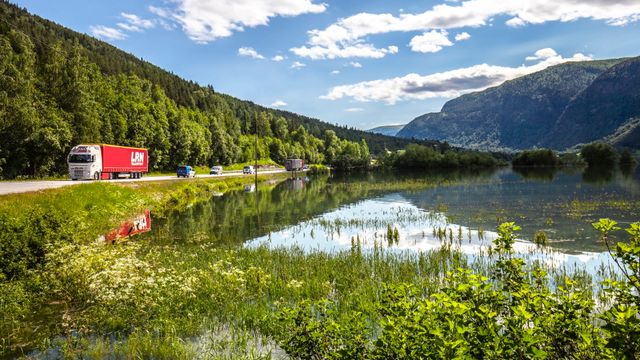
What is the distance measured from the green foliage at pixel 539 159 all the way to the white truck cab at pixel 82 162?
576ft

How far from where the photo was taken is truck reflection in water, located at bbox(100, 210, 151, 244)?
3145 centimetres

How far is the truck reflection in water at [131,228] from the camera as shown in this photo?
31.5 metres

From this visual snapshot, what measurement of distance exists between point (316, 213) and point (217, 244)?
21.4 m

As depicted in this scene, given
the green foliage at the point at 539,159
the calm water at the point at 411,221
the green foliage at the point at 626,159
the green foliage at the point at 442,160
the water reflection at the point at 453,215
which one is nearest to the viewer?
the calm water at the point at 411,221

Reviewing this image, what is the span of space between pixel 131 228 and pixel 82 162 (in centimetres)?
2882

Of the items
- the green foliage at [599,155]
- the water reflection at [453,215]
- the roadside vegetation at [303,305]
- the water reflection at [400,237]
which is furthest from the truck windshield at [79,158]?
the green foliage at [599,155]

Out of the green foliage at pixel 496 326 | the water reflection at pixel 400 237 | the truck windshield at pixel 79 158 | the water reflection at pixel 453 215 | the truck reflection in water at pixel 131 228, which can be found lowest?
the water reflection at pixel 400 237

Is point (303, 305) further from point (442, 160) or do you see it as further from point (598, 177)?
point (442, 160)

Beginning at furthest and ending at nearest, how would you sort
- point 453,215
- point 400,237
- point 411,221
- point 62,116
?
point 62,116, point 453,215, point 411,221, point 400,237

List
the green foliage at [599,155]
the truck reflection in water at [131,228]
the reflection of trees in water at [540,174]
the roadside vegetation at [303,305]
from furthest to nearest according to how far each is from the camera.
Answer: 1. the green foliage at [599,155]
2. the reflection of trees in water at [540,174]
3. the truck reflection in water at [131,228]
4. the roadside vegetation at [303,305]

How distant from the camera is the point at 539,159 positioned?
178m

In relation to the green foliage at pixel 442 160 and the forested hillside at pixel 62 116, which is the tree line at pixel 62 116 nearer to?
the forested hillside at pixel 62 116

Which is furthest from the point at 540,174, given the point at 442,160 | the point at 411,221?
the point at 411,221

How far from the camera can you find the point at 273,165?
7800 inches
